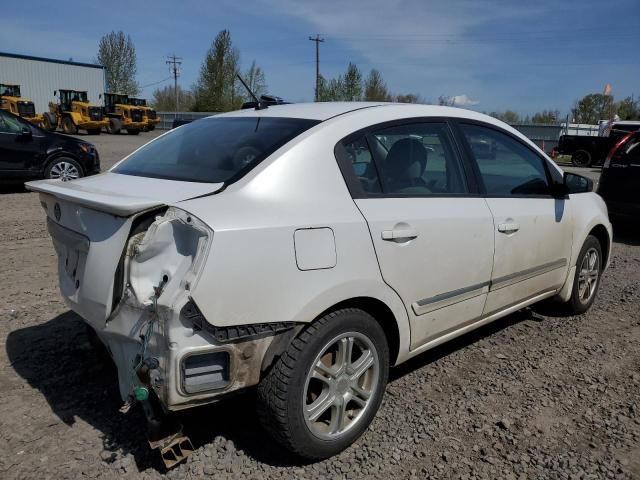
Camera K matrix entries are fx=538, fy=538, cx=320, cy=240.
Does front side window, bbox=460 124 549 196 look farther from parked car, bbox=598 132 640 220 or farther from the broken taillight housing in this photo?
parked car, bbox=598 132 640 220

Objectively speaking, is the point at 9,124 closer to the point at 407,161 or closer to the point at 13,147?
the point at 13,147

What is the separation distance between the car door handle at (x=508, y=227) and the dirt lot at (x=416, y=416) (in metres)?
0.95

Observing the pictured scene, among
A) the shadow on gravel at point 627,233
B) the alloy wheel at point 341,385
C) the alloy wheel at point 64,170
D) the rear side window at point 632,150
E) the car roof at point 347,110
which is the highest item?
the car roof at point 347,110

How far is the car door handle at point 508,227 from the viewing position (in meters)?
3.33

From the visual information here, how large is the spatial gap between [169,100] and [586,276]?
7416 centimetres

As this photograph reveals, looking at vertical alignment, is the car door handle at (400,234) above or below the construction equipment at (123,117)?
below

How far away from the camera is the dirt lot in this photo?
2.57m

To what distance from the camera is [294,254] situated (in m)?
2.29

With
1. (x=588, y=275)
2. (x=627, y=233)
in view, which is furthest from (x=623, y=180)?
(x=588, y=275)

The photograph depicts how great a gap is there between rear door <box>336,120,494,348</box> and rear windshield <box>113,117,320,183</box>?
0.38 meters

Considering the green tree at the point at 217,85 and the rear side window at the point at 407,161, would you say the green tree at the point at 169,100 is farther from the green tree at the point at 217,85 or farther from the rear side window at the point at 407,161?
the rear side window at the point at 407,161

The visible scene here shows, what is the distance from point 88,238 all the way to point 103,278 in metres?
0.23

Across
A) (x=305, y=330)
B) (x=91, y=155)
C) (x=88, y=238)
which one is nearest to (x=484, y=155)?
(x=305, y=330)

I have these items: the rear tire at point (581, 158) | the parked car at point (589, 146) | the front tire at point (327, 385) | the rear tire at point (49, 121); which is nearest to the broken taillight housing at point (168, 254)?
the front tire at point (327, 385)
